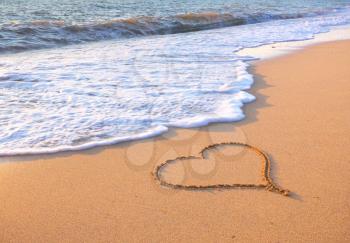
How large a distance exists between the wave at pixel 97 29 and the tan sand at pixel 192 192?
18.8ft

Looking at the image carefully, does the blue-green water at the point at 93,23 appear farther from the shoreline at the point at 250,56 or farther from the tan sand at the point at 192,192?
the tan sand at the point at 192,192

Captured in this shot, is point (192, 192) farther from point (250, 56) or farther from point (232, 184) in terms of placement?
point (250, 56)

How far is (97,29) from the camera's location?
10203 mm

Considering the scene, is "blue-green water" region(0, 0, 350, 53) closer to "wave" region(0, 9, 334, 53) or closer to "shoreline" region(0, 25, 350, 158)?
"wave" region(0, 9, 334, 53)

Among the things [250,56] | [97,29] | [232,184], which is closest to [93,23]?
[97,29]

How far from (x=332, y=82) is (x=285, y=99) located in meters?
0.96

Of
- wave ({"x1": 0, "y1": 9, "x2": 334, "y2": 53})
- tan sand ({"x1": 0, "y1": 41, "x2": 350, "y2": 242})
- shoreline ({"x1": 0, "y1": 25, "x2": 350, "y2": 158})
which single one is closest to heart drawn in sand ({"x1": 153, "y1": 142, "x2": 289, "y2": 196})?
tan sand ({"x1": 0, "y1": 41, "x2": 350, "y2": 242})

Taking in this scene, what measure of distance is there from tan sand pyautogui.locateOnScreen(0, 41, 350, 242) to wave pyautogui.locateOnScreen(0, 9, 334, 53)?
18.8 ft

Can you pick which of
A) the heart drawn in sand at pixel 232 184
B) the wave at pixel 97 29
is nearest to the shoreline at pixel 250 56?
the heart drawn in sand at pixel 232 184

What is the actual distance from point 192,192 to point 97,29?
28.0 ft

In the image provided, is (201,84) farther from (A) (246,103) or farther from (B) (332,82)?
(B) (332,82)

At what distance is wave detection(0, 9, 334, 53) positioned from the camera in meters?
8.53

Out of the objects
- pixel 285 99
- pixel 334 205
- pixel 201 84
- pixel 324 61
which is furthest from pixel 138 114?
pixel 324 61

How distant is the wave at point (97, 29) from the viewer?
853cm
